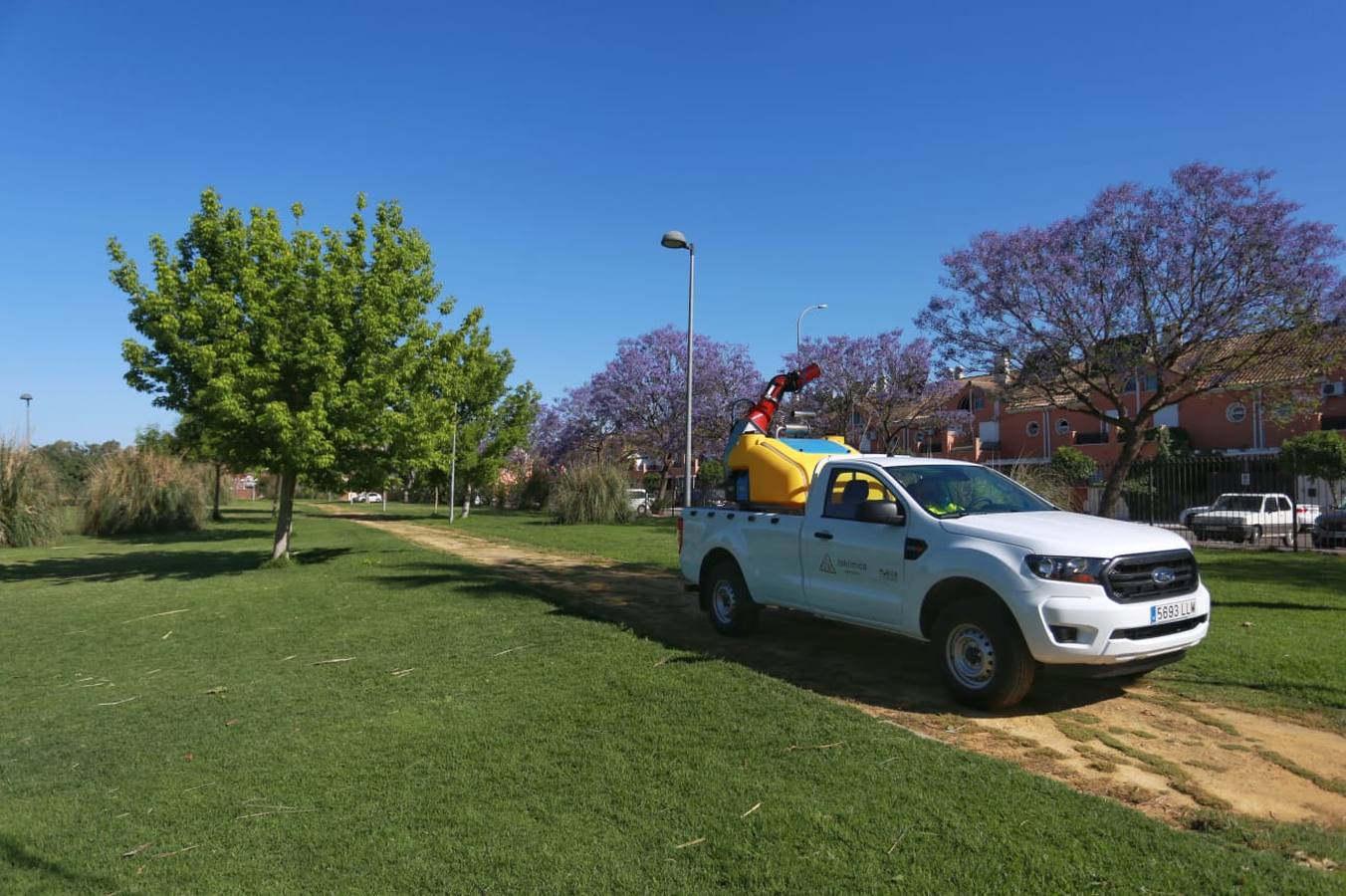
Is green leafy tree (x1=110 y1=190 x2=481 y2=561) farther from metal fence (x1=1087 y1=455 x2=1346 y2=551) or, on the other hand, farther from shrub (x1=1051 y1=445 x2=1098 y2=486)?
shrub (x1=1051 y1=445 x2=1098 y2=486)

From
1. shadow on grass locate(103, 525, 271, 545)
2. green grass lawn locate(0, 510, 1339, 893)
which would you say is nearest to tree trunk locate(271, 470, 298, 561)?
green grass lawn locate(0, 510, 1339, 893)

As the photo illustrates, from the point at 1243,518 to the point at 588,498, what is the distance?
69.3 feet

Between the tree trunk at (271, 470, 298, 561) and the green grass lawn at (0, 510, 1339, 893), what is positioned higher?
the tree trunk at (271, 470, 298, 561)

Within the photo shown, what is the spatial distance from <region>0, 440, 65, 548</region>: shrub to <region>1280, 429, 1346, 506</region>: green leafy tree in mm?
38240

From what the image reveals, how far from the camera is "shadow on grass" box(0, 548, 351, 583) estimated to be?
15.7 m

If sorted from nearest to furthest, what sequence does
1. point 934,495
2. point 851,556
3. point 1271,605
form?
point 934,495, point 851,556, point 1271,605

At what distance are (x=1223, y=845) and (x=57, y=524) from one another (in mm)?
29222

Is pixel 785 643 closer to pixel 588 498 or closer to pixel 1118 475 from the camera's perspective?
pixel 1118 475

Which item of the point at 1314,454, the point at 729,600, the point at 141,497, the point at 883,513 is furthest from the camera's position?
the point at 1314,454


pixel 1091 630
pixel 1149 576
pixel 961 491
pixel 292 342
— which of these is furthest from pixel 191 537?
pixel 1149 576

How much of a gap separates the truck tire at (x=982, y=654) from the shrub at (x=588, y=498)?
84.6 feet

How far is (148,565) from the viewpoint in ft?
57.5

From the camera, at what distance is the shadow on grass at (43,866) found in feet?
11.9

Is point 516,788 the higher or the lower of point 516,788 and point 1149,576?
the lower
